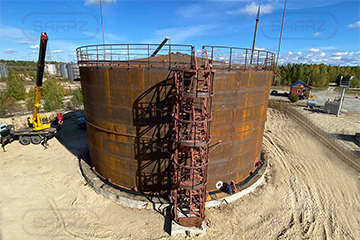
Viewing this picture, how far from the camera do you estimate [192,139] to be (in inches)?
377

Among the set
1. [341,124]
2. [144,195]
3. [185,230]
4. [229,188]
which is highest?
[341,124]

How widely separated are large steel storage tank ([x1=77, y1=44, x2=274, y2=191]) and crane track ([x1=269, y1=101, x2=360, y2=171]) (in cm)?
1068

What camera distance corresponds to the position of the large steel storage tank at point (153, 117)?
10.1 m

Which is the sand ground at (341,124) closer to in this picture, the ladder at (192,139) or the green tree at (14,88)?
the ladder at (192,139)

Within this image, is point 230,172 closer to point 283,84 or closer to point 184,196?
point 184,196

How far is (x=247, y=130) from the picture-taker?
476 inches

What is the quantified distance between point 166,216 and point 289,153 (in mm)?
13570

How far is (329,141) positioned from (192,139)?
60.5 feet

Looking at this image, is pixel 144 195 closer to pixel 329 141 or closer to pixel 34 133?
pixel 34 133

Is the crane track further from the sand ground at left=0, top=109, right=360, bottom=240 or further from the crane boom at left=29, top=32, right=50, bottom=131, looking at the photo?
the crane boom at left=29, top=32, right=50, bottom=131

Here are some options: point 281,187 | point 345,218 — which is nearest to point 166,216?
point 281,187

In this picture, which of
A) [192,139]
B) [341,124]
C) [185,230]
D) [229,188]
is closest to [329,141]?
[341,124]

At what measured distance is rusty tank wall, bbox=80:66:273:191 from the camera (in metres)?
10.1

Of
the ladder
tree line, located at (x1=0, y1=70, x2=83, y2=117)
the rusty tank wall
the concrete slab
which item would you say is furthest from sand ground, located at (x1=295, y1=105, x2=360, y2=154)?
tree line, located at (x1=0, y1=70, x2=83, y2=117)
